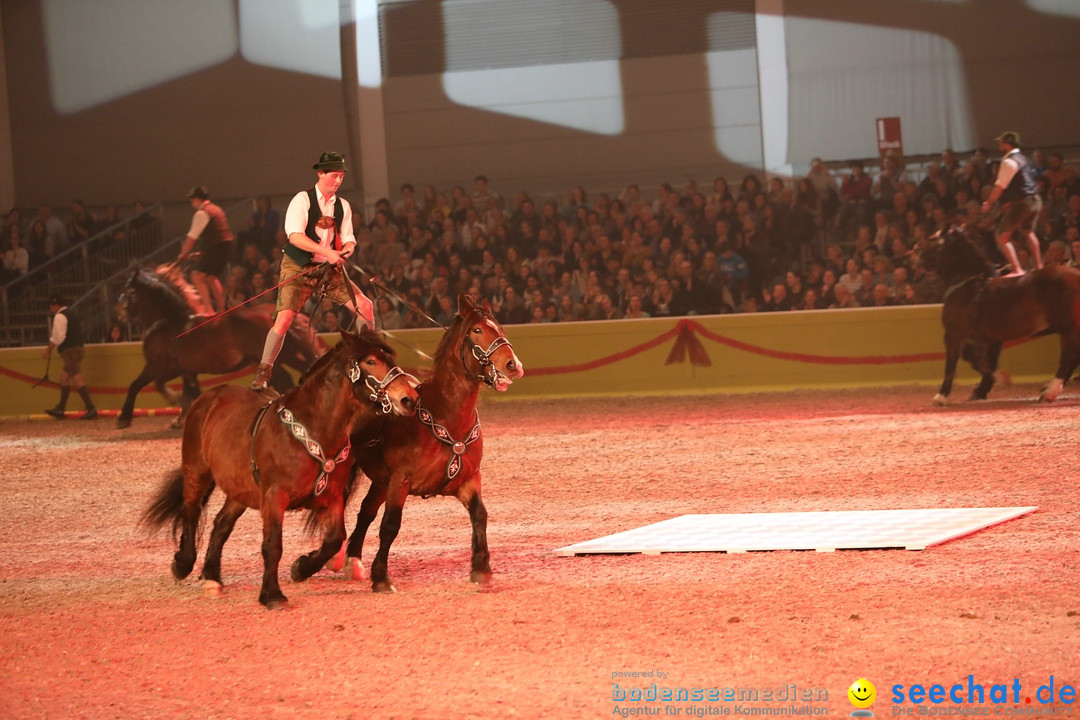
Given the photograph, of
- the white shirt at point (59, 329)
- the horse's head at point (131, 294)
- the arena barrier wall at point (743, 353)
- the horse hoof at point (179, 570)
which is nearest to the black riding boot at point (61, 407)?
the white shirt at point (59, 329)

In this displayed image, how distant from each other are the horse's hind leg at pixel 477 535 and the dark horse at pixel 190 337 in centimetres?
889

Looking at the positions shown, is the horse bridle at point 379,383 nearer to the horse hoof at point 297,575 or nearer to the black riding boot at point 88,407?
the horse hoof at point 297,575

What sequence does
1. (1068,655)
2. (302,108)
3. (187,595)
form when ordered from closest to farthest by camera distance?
(1068,655) → (187,595) → (302,108)

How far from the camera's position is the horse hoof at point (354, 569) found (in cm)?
754

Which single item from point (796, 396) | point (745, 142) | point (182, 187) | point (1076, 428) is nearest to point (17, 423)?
point (182, 187)

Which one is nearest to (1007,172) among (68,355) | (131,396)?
(131,396)

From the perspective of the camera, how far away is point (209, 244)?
53.7ft

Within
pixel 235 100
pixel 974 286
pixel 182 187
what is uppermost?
pixel 235 100

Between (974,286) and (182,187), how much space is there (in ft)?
52.8

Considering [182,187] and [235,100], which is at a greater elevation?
[235,100]

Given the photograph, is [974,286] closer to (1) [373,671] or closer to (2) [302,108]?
(1) [373,671]

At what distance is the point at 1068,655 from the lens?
5117 mm

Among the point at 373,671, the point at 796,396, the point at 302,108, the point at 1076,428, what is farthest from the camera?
the point at 302,108

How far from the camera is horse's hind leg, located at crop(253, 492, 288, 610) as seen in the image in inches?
264
